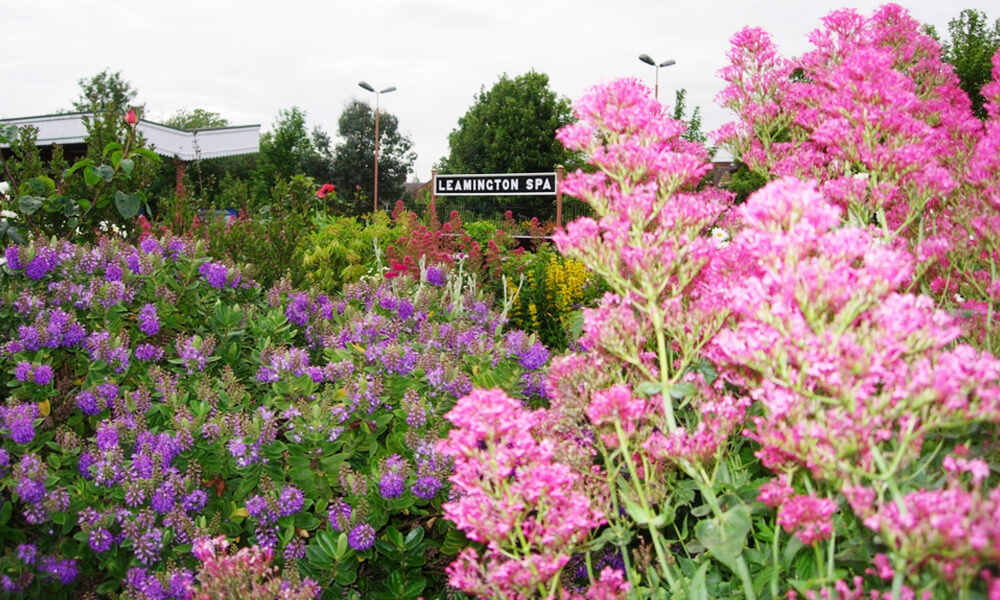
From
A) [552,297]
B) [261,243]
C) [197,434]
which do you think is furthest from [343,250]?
[197,434]

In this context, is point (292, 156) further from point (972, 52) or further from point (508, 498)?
point (508, 498)

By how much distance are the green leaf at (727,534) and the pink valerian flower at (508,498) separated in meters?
0.27

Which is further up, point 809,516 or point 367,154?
point 367,154

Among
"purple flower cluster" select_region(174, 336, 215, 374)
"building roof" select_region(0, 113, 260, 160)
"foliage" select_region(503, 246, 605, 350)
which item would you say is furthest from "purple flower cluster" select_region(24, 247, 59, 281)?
"building roof" select_region(0, 113, 260, 160)

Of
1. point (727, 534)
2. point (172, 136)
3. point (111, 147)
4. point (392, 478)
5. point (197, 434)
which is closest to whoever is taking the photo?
point (727, 534)

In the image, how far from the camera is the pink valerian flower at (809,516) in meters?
1.39

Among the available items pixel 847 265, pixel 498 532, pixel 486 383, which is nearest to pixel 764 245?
pixel 847 265

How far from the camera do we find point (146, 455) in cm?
254

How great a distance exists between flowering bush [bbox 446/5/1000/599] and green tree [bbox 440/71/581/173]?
106ft

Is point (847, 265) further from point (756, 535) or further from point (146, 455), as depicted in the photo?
point (146, 455)

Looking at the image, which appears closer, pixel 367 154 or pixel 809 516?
pixel 809 516

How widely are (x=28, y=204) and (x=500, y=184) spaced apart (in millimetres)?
8783

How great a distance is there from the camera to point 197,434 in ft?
8.75

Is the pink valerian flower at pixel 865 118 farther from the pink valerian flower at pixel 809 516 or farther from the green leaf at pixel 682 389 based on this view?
the pink valerian flower at pixel 809 516
